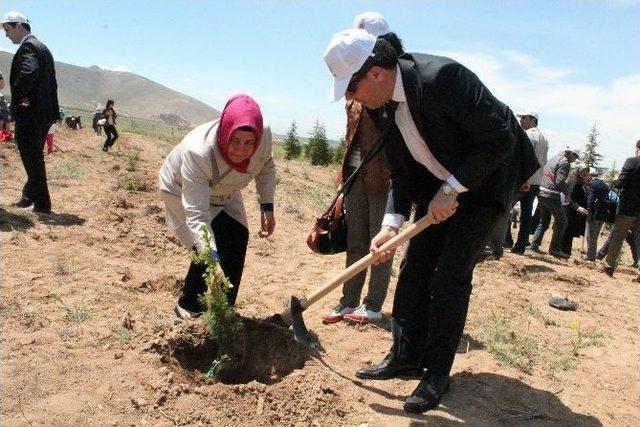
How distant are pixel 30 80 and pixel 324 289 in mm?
4631

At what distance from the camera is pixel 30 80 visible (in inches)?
242

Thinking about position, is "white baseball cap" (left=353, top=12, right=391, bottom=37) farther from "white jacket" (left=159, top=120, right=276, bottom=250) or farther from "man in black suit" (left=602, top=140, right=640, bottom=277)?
Answer: "man in black suit" (left=602, top=140, right=640, bottom=277)

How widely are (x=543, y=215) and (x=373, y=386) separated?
704 centimetres

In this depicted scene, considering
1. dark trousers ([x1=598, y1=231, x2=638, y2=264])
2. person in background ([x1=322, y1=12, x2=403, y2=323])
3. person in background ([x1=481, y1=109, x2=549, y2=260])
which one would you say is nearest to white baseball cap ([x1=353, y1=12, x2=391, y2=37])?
person in background ([x1=322, y1=12, x2=403, y2=323])

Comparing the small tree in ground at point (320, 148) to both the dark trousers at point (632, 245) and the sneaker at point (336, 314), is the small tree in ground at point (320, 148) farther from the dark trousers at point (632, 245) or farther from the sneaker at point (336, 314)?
the sneaker at point (336, 314)

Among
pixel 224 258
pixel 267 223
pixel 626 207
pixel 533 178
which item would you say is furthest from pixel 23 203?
pixel 626 207

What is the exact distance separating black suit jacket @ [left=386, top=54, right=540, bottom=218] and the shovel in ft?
1.06

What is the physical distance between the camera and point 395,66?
2732mm

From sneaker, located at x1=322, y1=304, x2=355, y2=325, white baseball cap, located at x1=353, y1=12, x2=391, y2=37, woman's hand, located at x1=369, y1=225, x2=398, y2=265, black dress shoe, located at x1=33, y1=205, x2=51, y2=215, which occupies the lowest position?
sneaker, located at x1=322, y1=304, x2=355, y2=325

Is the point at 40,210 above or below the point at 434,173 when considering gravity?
below

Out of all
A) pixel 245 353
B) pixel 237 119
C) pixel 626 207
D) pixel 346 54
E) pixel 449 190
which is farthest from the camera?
pixel 626 207

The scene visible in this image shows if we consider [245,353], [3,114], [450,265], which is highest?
[3,114]

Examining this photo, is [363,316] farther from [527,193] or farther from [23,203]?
[527,193]

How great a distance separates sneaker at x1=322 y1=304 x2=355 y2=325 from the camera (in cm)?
435
